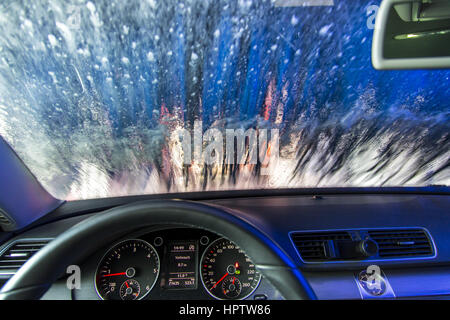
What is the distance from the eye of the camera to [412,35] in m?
1.57

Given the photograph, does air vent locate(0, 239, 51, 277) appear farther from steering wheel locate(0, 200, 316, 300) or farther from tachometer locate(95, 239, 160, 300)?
steering wheel locate(0, 200, 316, 300)

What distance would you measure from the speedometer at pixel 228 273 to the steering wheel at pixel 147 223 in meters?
0.60

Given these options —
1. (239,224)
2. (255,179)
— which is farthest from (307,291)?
(255,179)

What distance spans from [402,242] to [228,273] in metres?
1.42

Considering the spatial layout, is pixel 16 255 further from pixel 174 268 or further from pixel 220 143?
pixel 220 143

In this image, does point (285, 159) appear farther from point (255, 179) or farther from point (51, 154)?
point (51, 154)

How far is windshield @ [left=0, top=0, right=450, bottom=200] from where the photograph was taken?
2.10m

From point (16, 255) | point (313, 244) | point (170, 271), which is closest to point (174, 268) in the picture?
point (170, 271)

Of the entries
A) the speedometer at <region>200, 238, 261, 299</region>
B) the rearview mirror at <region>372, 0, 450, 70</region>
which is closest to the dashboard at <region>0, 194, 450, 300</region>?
the speedometer at <region>200, 238, 261, 299</region>

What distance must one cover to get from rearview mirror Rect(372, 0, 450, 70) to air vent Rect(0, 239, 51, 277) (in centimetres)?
271

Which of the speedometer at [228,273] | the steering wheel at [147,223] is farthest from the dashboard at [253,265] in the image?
the steering wheel at [147,223]

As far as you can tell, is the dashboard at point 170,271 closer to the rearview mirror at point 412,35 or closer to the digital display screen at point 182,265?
the digital display screen at point 182,265
